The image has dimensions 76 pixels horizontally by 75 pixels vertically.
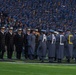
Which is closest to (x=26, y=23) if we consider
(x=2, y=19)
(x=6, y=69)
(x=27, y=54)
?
(x=2, y=19)

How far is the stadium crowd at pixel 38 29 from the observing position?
924 inches

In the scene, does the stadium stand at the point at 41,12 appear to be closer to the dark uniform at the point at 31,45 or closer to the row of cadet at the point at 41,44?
the row of cadet at the point at 41,44

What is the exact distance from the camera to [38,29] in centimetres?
3325

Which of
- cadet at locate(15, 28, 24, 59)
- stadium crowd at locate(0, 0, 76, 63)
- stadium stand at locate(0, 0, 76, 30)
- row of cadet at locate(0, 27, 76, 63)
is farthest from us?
stadium stand at locate(0, 0, 76, 30)

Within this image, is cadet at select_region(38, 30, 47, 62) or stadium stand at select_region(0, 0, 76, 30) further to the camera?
stadium stand at select_region(0, 0, 76, 30)

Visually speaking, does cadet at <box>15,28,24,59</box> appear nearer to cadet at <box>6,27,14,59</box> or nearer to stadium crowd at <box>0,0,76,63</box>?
stadium crowd at <box>0,0,76,63</box>

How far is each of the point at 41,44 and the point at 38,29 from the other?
9.75 metres

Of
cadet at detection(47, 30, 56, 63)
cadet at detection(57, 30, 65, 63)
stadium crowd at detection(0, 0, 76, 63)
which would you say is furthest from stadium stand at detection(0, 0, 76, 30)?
cadet at detection(57, 30, 65, 63)

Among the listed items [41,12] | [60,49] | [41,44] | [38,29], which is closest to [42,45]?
[41,44]

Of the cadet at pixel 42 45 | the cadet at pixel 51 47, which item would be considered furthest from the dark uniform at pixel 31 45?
the cadet at pixel 51 47

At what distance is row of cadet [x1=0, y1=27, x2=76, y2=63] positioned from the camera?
23.3 metres

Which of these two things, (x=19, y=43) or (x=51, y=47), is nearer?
(x=51, y=47)

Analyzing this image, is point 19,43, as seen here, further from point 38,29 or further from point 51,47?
point 38,29

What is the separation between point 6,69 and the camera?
17.3m
